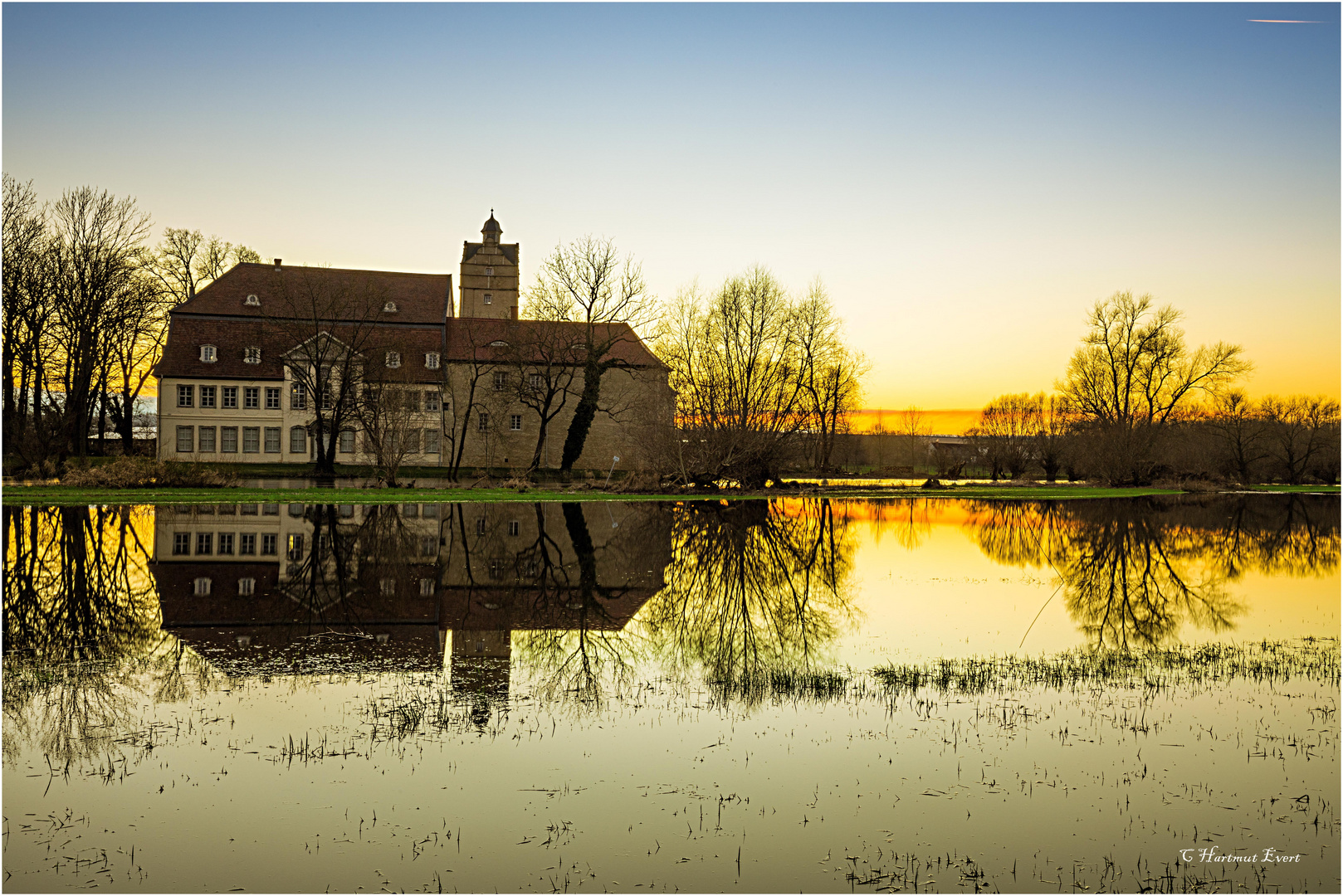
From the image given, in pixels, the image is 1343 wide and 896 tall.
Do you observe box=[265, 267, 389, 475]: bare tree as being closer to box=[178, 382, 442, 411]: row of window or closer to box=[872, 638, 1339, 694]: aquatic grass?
box=[178, 382, 442, 411]: row of window

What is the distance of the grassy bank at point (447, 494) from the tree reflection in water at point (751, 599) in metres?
9.96

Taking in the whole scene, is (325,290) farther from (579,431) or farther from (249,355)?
(579,431)

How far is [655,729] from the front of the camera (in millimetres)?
8188

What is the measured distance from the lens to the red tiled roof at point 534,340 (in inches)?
2099

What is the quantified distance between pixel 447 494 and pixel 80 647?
78.9 feet

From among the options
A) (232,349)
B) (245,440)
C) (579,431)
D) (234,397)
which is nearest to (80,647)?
(579,431)

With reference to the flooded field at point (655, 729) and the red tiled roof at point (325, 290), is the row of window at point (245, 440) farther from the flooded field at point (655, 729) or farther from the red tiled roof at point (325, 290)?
the flooded field at point (655, 729)

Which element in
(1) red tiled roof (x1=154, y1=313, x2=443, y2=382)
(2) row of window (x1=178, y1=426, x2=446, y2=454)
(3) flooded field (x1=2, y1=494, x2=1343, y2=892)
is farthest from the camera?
(1) red tiled roof (x1=154, y1=313, x2=443, y2=382)

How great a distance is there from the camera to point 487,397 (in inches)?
2264

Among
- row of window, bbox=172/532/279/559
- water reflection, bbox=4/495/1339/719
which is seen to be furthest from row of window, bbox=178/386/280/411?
row of window, bbox=172/532/279/559

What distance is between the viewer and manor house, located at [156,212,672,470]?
52.8 meters

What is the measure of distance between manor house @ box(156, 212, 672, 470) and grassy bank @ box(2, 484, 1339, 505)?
1280cm

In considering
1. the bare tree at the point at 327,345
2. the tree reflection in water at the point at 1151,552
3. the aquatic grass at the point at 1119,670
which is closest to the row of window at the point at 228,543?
the aquatic grass at the point at 1119,670

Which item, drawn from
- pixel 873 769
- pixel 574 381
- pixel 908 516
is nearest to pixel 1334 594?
pixel 873 769
